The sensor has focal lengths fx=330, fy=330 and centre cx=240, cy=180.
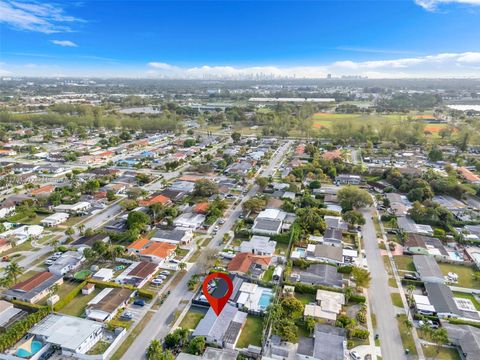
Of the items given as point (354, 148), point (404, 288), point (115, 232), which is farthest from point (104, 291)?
point (354, 148)

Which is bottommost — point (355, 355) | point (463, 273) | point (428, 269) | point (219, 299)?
point (463, 273)

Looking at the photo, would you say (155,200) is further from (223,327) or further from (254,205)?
(223,327)

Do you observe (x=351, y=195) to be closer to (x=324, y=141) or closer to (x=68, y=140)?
(x=324, y=141)

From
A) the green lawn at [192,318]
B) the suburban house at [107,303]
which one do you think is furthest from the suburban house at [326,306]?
the suburban house at [107,303]

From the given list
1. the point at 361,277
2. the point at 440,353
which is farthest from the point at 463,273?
the point at 440,353

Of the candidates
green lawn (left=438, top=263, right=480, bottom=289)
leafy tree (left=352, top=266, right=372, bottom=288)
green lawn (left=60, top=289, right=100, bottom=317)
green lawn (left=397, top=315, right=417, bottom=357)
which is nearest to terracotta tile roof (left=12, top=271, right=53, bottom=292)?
green lawn (left=60, top=289, right=100, bottom=317)

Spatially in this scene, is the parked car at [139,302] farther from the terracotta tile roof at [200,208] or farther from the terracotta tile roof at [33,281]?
the terracotta tile roof at [200,208]
